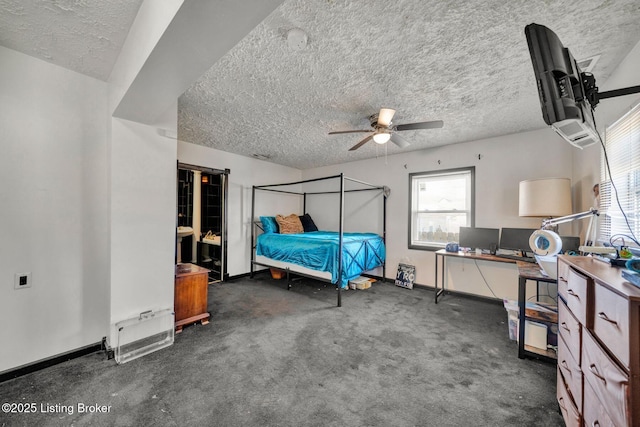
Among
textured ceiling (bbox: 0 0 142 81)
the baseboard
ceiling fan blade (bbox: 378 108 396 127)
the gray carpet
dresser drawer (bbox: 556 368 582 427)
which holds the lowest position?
the gray carpet

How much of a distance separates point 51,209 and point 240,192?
9.48 ft

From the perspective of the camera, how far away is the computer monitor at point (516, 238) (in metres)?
3.04

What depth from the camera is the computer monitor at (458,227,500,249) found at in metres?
3.31

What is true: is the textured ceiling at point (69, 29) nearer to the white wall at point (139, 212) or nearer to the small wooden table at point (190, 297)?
the white wall at point (139, 212)

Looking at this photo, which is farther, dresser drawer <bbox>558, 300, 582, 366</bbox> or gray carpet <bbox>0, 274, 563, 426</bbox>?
gray carpet <bbox>0, 274, 563, 426</bbox>

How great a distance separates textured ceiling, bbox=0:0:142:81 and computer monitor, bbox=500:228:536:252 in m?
4.35

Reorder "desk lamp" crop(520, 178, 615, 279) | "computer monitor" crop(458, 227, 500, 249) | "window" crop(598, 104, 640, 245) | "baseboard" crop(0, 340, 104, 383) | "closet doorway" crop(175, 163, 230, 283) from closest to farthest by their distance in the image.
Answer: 1. "window" crop(598, 104, 640, 245)
2. "baseboard" crop(0, 340, 104, 383)
3. "desk lamp" crop(520, 178, 615, 279)
4. "computer monitor" crop(458, 227, 500, 249)
5. "closet doorway" crop(175, 163, 230, 283)

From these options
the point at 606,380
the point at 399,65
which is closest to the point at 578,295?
the point at 606,380

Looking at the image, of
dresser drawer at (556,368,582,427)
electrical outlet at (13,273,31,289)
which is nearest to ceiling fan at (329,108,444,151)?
dresser drawer at (556,368,582,427)

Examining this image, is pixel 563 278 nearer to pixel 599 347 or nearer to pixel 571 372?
pixel 571 372

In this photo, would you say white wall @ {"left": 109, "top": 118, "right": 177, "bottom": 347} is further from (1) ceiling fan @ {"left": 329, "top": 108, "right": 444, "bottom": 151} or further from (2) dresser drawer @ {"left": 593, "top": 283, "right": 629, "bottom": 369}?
(2) dresser drawer @ {"left": 593, "top": 283, "right": 629, "bottom": 369}

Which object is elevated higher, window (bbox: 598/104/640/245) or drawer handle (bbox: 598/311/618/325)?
window (bbox: 598/104/640/245)

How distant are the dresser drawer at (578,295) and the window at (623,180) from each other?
499 millimetres

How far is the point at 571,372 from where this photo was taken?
4.02 ft
